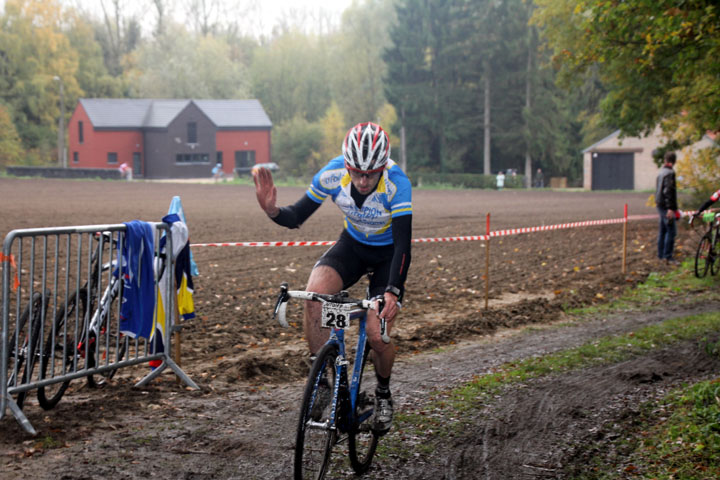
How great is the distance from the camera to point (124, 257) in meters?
6.73

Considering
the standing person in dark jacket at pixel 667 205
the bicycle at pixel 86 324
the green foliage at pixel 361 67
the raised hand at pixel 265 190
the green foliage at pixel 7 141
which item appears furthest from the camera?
the green foliage at pixel 361 67

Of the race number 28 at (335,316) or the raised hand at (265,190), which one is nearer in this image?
the race number 28 at (335,316)

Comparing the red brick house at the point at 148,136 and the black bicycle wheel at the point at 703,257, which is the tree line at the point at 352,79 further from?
the black bicycle wheel at the point at 703,257

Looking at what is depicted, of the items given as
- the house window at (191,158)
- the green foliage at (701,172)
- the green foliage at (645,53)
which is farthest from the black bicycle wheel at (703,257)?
the house window at (191,158)

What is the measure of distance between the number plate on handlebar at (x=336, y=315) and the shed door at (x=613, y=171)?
58374mm

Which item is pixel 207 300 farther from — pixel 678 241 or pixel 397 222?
pixel 678 241

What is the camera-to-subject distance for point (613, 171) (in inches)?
2345

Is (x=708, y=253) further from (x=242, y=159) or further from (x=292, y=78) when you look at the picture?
(x=292, y=78)

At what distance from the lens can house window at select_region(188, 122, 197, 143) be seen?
7650 centimetres

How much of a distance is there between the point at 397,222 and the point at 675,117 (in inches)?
727

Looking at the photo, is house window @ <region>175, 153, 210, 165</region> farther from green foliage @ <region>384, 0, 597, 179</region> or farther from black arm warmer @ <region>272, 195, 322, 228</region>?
black arm warmer @ <region>272, 195, 322, 228</region>

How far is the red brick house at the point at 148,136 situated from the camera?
2995 inches

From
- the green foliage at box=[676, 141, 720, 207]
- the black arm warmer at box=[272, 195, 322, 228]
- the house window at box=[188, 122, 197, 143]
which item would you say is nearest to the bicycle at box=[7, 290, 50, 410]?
the black arm warmer at box=[272, 195, 322, 228]

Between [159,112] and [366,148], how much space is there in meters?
76.0
